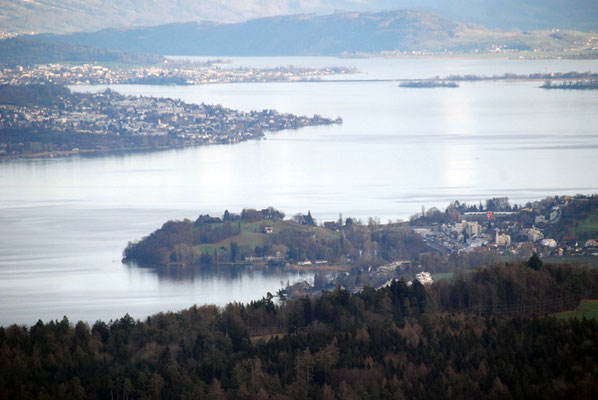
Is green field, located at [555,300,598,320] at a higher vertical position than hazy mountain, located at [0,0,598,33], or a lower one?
lower

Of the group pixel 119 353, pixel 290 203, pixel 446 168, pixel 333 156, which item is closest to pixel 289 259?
pixel 290 203

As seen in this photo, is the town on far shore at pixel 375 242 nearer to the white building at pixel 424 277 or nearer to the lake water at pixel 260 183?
the white building at pixel 424 277

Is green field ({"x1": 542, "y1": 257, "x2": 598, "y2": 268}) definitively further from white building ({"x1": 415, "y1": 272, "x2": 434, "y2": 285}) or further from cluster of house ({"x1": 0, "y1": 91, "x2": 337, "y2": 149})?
cluster of house ({"x1": 0, "y1": 91, "x2": 337, "y2": 149})

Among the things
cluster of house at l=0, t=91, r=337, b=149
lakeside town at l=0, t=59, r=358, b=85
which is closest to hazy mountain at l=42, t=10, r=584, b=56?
lakeside town at l=0, t=59, r=358, b=85

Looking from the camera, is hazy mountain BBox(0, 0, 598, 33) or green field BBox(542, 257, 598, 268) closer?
green field BBox(542, 257, 598, 268)

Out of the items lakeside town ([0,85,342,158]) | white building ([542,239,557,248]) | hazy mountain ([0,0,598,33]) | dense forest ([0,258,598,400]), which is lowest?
dense forest ([0,258,598,400])

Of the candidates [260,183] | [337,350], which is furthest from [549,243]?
[260,183]

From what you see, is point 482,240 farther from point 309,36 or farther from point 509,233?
point 309,36
